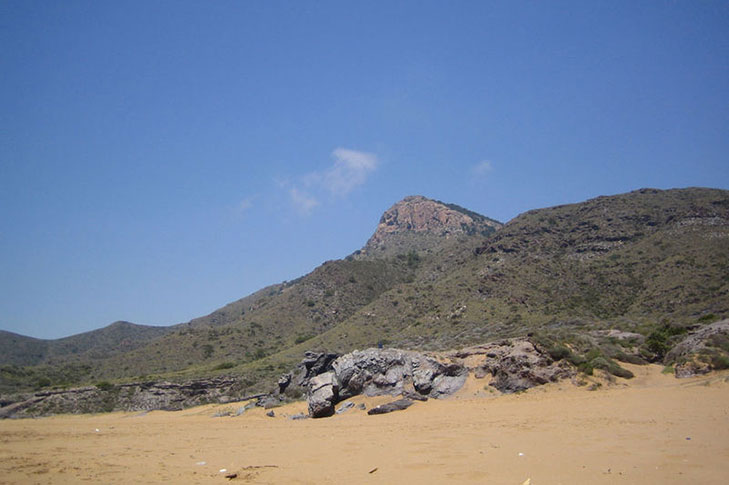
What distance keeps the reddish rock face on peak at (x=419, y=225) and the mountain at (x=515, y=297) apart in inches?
1840

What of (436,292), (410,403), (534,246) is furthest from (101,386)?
(534,246)

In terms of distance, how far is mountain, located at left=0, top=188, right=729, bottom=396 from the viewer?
4497 cm

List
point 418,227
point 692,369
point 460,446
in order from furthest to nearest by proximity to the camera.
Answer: point 418,227 → point 692,369 → point 460,446

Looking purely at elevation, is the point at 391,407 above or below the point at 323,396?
below

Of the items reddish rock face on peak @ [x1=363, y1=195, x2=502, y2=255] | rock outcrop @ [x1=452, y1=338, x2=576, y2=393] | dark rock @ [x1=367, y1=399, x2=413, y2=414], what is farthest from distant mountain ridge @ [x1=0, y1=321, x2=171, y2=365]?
rock outcrop @ [x1=452, y1=338, x2=576, y2=393]

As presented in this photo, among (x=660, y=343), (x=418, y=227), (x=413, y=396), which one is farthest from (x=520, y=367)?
(x=418, y=227)

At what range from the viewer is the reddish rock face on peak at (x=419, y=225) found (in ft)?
485

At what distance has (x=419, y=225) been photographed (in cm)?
16125

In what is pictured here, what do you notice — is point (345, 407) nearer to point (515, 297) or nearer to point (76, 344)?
point (515, 297)

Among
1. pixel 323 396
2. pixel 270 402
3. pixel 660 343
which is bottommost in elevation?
pixel 270 402

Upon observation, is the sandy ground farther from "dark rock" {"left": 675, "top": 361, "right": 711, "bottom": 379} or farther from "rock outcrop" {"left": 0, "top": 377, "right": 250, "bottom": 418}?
"rock outcrop" {"left": 0, "top": 377, "right": 250, "bottom": 418}

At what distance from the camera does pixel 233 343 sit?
7188 centimetres

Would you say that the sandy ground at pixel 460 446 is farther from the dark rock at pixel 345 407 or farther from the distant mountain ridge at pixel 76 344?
the distant mountain ridge at pixel 76 344

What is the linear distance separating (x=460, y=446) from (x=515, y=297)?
47730 mm
